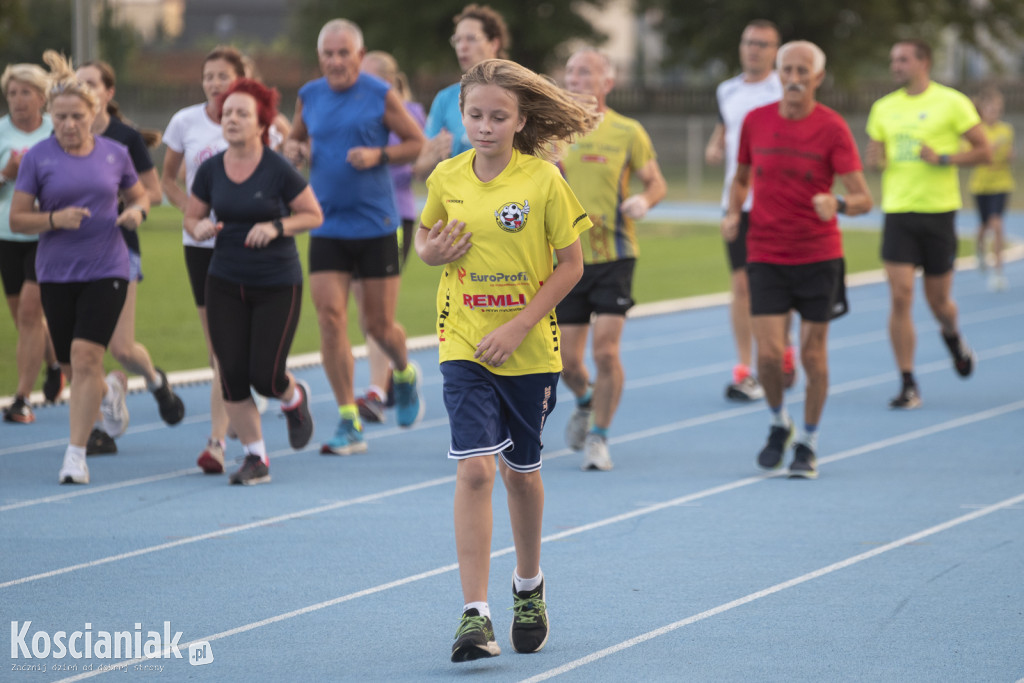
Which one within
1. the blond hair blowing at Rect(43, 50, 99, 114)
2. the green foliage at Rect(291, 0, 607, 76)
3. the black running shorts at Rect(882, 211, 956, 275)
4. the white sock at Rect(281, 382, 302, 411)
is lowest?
the white sock at Rect(281, 382, 302, 411)

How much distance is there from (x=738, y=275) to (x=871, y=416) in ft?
4.79

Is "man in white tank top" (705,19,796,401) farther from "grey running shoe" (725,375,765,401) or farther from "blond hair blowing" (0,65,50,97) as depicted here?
"blond hair blowing" (0,65,50,97)

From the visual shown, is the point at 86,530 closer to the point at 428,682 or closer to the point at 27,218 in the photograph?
the point at 27,218

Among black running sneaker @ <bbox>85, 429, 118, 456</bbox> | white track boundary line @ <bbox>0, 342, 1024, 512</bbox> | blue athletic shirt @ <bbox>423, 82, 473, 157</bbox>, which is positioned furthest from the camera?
blue athletic shirt @ <bbox>423, 82, 473, 157</bbox>

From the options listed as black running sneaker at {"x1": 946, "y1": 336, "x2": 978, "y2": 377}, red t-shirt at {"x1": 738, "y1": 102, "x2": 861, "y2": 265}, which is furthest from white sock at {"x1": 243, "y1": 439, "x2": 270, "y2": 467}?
black running sneaker at {"x1": 946, "y1": 336, "x2": 978, "y2": 377}

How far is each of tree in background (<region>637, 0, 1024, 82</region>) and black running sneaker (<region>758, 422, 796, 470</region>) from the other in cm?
3946

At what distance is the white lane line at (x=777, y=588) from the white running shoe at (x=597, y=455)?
6.51 feet

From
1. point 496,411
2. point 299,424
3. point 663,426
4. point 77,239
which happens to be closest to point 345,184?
point 299,424

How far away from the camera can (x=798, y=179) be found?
25.5 ft

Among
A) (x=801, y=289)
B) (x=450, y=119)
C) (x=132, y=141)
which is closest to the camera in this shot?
(x=801, y=289)

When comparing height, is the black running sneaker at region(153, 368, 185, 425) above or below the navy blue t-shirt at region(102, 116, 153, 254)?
below

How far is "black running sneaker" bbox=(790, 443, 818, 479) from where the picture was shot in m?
7.86
